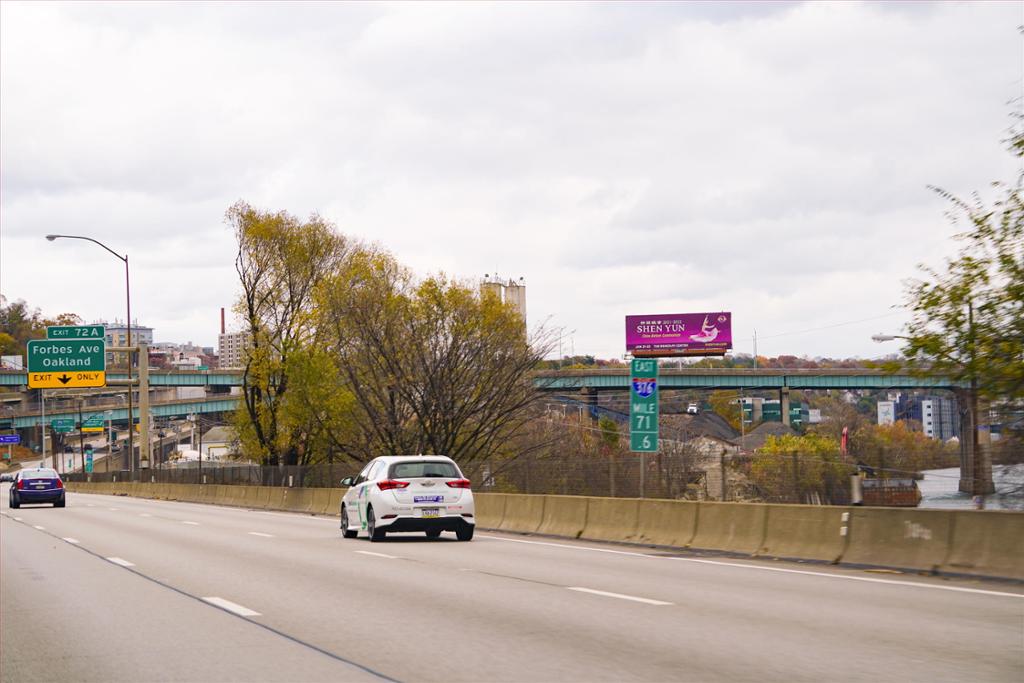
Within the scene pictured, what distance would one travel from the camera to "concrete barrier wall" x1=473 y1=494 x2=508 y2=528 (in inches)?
1117

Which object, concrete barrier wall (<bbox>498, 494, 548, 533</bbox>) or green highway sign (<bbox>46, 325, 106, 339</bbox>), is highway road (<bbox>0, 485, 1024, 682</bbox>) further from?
green highway sign (<bbox>46, 325, 106, 339</bbox>)

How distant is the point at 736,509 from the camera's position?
64.5 ft

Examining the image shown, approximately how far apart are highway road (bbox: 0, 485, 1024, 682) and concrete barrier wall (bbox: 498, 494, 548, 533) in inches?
254

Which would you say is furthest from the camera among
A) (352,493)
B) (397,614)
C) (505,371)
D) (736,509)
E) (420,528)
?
(505,371)

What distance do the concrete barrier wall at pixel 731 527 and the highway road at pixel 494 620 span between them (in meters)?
0.64

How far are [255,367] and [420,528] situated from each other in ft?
126

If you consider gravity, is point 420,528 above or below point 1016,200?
below

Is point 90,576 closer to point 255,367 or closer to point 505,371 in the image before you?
point 505,371

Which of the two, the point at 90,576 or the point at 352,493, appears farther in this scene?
the point at 352,493

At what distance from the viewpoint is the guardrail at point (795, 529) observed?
14.7 metres

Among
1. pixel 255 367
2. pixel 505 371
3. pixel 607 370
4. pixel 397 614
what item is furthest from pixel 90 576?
pixel 607 370

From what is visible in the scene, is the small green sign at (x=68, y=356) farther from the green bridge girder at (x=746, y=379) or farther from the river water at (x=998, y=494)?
the green bridge girder at (x=746, y=379)

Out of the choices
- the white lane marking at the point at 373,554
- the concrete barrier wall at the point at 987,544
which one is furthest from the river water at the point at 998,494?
the white lane marking at the point at 373,554

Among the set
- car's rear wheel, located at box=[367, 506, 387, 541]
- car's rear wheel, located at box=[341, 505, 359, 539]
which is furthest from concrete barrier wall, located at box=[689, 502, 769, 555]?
car's rear wheel, located at box=[341, 505, 359, 539]
